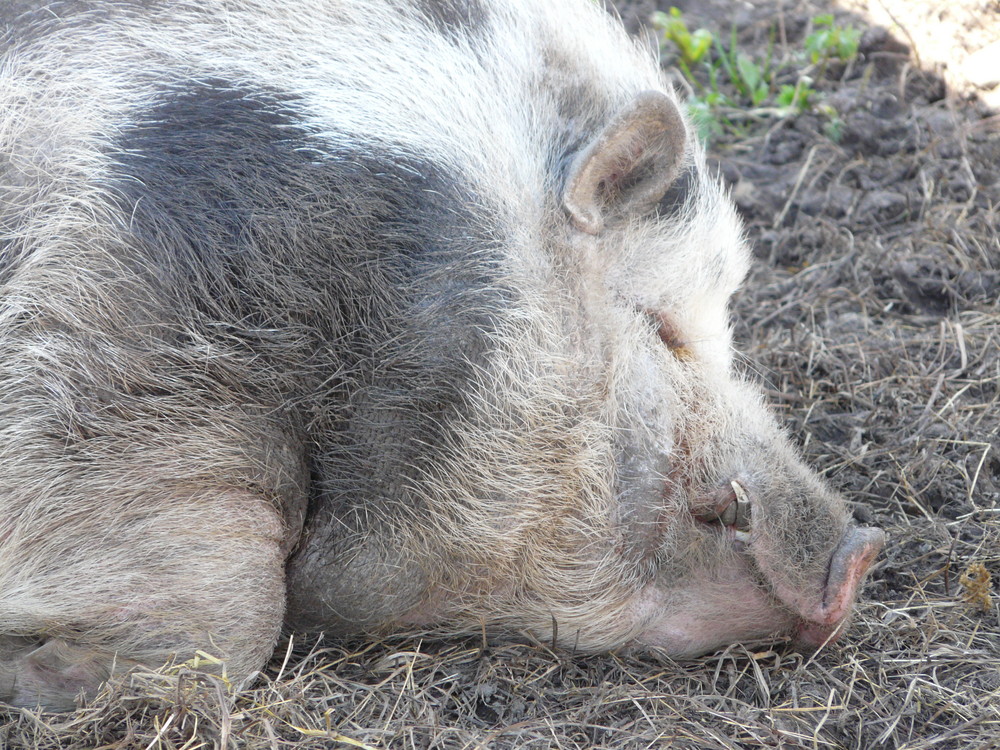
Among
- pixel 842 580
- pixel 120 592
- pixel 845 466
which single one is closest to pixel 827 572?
pixel 842 580

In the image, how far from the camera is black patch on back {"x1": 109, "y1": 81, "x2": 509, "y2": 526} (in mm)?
2400

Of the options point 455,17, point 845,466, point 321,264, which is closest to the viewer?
point 321,264

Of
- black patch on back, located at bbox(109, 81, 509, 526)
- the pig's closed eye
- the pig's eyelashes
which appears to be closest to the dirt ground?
the pig's eyelashes

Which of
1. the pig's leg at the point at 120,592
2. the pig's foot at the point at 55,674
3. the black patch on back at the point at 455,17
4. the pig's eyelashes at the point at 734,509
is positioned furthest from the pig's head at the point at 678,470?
the pig's foot at the point at 55,674

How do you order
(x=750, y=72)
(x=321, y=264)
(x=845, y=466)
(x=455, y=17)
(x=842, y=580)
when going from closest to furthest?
(x=321, y=264), (x=842, y=580), (x=455, y=17), (x=845, y=466), (x=750, y=72)

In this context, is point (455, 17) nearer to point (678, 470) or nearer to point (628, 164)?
point (628, 164)

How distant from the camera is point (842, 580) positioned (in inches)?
102

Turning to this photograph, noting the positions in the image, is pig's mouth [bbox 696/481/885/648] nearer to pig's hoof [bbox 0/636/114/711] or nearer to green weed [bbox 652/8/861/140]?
pig's hoof [bbox 0/636/114/711]

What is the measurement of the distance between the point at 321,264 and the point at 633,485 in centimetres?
86

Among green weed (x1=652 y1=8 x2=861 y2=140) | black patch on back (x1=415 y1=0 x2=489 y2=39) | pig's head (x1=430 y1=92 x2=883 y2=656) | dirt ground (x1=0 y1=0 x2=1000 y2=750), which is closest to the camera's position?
dirt ground (x1=0 y1=0 x2=1000 y2=750)

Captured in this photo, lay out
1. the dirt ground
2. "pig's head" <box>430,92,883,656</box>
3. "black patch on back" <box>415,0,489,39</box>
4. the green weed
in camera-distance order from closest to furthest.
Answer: the dirt ground < "pig's head" <box>430,92,883,656</box> < "black patch on back" <box>415,0,489,39</box> < the green weed

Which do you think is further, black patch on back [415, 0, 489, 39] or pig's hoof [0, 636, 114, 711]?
black patch on back [415, 0, 489, 39]

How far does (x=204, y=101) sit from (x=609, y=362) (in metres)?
1.07

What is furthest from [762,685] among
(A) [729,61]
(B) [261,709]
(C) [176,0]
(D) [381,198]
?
(A) [729,61]
